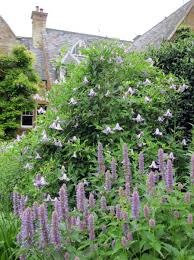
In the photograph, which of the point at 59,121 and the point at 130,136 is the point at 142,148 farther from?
the point at 59,121

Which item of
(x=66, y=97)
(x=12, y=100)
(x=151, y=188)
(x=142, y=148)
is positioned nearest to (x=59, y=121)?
(x=66, y=97)

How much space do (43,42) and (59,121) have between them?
21.8m

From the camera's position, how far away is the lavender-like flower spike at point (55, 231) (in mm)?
1887

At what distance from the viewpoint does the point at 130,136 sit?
364cm

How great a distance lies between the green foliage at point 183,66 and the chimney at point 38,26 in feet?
66.7

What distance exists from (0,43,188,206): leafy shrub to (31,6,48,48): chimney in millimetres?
21733

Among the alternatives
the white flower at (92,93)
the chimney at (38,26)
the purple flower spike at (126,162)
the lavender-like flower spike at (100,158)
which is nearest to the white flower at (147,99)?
the white flower at (92,93)

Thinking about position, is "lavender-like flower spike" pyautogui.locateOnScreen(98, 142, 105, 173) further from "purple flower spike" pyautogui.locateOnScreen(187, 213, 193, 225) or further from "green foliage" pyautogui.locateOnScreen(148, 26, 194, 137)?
"green foliage" pyautogui.locateOnScreen(148, 26, 194, 137)

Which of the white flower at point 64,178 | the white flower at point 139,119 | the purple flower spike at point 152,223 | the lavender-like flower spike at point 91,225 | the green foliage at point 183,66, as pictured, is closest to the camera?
the purple flower spike at point 152,223

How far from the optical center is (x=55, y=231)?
6.26 ft

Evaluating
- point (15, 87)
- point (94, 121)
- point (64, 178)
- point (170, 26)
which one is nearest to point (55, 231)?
point (64, 178)

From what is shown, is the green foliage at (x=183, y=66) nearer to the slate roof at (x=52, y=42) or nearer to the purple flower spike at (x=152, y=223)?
the purple flower spike at (x=152, y=223)

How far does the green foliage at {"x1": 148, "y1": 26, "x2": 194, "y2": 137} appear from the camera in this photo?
15.9ft

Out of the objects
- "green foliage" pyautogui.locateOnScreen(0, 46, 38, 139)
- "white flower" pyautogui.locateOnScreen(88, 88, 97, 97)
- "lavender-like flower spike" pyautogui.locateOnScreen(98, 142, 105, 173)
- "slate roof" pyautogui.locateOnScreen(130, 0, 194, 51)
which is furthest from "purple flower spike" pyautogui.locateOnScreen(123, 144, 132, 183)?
"slate roof" pyautogui.locateOnScreen(130, 0, 194, 51)
